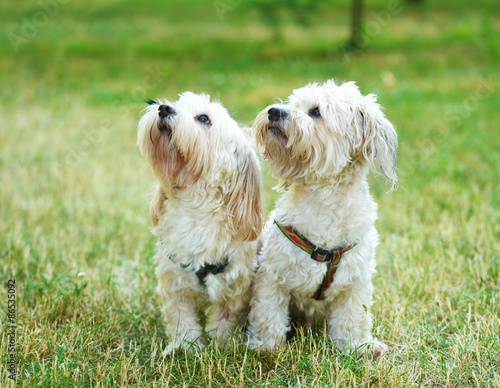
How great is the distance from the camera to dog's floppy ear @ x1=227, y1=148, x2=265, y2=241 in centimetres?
316

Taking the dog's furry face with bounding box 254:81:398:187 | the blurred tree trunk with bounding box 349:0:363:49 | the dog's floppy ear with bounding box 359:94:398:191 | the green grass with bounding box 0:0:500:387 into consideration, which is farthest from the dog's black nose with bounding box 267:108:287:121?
the blurred tree trunk with bounding box 349:0:363:49

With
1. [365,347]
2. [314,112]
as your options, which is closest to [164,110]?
[314,112]

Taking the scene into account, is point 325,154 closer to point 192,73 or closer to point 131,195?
point 131,195

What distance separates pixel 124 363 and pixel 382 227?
3.19 m

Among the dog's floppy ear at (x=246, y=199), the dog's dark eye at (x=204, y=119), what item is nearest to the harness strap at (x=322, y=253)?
the dog's floppy ear at (x=246, y=199)

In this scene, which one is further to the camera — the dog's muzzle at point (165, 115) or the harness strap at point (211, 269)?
the harness strap at point (211, 269)

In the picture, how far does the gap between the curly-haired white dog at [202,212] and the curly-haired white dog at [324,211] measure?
17 cm

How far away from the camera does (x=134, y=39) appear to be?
16797 mm

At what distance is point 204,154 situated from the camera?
10.2 ft

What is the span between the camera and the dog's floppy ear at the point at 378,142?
9.98ft

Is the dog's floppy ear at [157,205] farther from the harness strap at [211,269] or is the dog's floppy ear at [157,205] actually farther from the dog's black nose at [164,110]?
the dog's black nose at [164,110]

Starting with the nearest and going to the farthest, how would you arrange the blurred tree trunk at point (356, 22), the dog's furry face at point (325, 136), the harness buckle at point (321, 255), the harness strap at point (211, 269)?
the dog's furry face at point (325, 136), the harness buckle at point (321, 255), the harness strap at point (211, 269), the blurred tree trunk at point (356, 22)

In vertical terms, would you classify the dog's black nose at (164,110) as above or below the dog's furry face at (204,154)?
above

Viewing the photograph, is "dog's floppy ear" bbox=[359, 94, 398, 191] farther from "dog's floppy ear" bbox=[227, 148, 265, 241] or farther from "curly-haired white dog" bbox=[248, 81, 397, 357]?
"dog's floppy ear" bbox=[227, 148, 265, 241]
